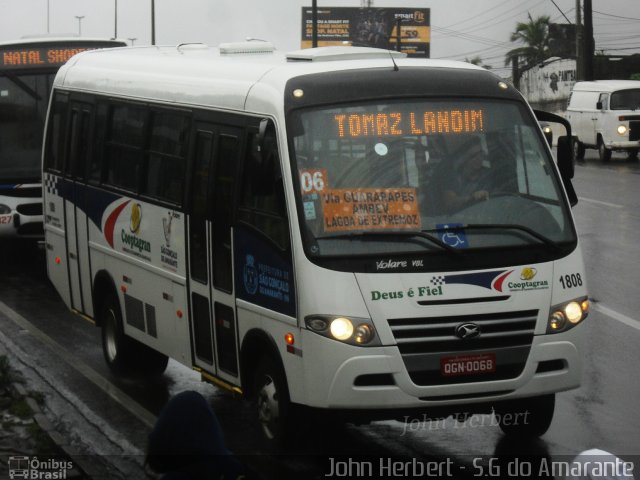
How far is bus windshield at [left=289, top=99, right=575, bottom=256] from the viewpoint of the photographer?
8922 millimetres

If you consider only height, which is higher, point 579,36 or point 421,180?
point 421,180

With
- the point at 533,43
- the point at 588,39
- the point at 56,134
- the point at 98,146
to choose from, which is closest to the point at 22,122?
the point at 56,134

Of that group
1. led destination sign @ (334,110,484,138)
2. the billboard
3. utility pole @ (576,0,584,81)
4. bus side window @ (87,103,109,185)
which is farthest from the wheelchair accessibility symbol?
the billboard

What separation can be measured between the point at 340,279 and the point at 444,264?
0.65 meters

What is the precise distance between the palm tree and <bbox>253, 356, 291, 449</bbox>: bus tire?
342 feet

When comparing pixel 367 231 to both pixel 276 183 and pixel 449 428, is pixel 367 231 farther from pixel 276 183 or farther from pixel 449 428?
pixel 449 428

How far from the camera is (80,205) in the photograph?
1332cm

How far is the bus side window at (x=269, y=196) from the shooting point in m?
9.12

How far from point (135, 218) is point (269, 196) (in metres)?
2.77

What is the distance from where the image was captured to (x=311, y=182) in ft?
29.7

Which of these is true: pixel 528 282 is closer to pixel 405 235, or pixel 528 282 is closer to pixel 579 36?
pixel 405 235

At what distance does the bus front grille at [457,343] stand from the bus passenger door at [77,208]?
17.0 ft

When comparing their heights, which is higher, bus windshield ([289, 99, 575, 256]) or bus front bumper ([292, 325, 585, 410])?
bus windshield ([289, 99, 575, 256])

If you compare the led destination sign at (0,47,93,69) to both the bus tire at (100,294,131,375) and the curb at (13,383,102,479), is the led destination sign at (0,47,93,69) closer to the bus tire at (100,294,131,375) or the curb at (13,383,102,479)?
the bus tire at (100,294,131,375)
